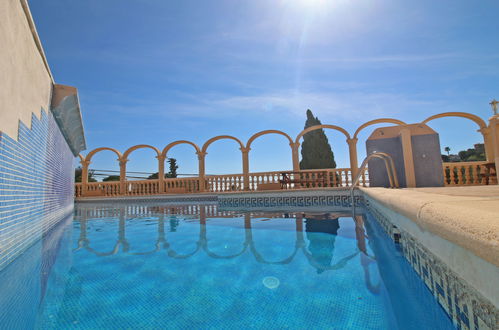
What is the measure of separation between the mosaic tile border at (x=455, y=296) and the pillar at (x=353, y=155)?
10.7 m

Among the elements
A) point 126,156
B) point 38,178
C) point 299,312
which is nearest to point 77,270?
point 299,312

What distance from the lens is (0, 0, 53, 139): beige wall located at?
2.95m

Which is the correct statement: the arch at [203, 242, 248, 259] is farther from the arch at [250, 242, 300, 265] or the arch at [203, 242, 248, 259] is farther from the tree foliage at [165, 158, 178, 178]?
the tree foliage at [165, 158, 178, 178]

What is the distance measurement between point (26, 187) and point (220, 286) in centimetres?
366

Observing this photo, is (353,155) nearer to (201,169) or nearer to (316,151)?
(201,169)

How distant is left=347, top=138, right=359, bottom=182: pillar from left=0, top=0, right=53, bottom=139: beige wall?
12312 mm

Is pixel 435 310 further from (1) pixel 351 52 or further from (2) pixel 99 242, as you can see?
(1) pixel 351 52

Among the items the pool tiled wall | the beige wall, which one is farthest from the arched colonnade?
the beige wall

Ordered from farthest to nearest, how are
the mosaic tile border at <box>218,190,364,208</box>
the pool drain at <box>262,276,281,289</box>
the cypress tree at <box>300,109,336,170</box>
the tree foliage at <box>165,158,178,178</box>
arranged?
the tree foliage at <box>165,158,178,178</box> < the cypress tree at <box>300,109,336,170</box> < the mosaic tile border at <box>218,190,364,208</box> < the pool drain at <box>262,276,281,289</box>

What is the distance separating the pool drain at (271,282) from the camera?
2271 millimetres

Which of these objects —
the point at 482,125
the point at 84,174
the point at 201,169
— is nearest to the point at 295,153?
the point at 201,169

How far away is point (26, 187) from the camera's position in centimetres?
382

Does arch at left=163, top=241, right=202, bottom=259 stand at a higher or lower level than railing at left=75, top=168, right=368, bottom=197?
lower

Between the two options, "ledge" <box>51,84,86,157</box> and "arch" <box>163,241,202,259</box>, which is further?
"ledge" <box>51,84,86,157</box>
